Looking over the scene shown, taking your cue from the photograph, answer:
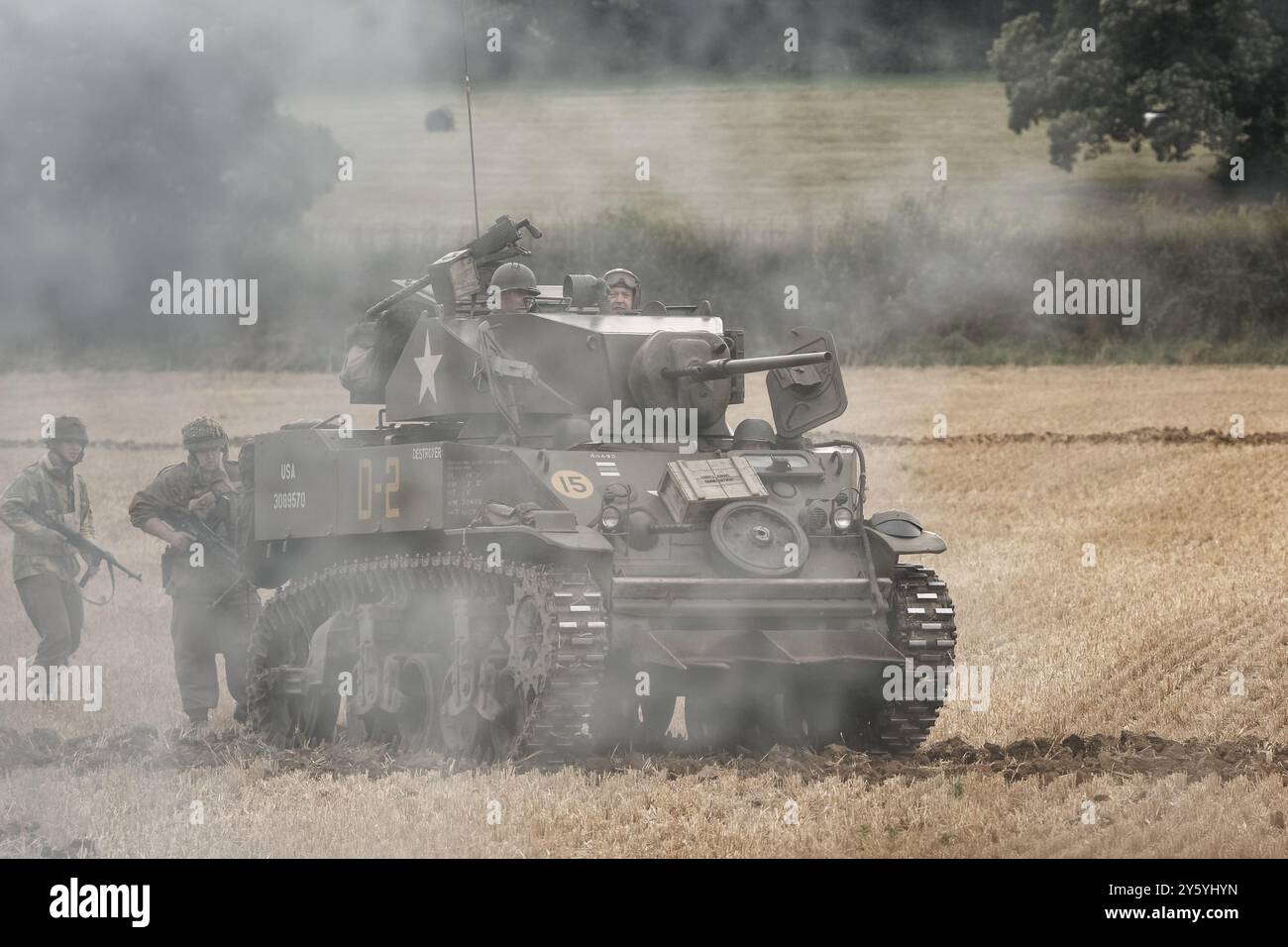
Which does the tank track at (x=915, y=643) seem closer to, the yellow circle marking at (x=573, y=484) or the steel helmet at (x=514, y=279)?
the yellow circle marking at (x=573, y=484)

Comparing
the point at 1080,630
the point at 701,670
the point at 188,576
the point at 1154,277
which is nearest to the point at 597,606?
the point at 701,670

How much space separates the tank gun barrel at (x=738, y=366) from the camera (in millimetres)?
15148

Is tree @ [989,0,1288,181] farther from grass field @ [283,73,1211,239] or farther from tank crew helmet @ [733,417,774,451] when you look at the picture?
tank crew helmet @ [733,417,774,451]

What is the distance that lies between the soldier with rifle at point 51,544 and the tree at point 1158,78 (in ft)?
92.5

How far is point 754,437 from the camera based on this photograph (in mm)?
15773

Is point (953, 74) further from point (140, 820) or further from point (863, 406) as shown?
point (140, 820)

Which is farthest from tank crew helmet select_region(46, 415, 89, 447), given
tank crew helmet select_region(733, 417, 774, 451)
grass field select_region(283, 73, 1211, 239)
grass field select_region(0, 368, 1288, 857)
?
grass field select_region(283, 73, 1211, 239)

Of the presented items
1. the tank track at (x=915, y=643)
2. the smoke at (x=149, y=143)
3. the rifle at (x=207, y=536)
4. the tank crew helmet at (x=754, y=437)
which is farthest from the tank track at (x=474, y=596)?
the smoke at (x=149, y=143)

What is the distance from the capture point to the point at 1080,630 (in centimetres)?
1880

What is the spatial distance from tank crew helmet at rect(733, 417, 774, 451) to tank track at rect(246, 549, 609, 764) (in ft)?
7.92

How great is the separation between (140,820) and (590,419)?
15.7 feet

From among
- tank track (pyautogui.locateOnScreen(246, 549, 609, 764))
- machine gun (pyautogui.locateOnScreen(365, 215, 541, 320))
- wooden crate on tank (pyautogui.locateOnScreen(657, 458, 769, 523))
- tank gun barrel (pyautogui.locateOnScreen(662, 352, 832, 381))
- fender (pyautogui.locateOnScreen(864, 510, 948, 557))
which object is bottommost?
tank track (pyautogui.locateOnScreen(246, 549, 609, 764))

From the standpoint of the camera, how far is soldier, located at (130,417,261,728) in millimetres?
16766

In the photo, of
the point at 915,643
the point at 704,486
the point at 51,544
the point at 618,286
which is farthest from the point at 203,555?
the point at 915,643
